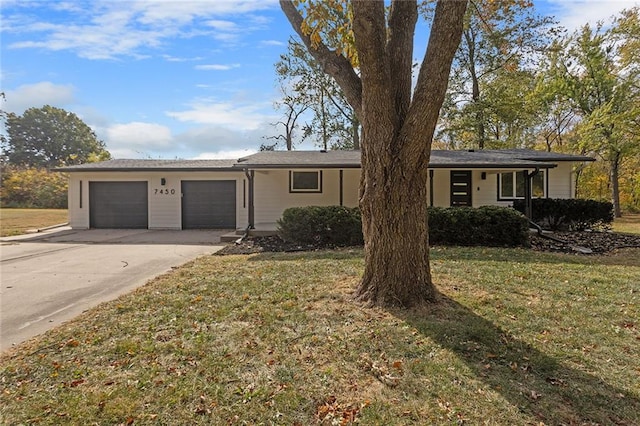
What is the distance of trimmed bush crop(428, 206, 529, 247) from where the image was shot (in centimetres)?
882

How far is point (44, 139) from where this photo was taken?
46438 millimetres

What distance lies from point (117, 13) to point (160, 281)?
434 cm

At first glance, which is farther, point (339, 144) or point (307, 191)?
point (339, 144)

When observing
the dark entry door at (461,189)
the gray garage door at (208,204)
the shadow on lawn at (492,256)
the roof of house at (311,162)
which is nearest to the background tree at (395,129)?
the shadow on lawn at (492,256)

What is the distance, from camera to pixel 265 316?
4.01 m

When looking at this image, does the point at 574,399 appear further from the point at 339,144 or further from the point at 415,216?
the point at 339,144

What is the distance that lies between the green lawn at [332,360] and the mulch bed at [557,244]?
143 inches

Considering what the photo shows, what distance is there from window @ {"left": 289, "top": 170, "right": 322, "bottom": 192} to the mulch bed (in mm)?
3149

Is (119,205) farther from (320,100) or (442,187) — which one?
(320,100)

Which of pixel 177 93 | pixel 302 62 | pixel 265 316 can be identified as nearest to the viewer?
pixel 265 316

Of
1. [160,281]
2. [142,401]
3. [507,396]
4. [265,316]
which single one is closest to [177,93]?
[160,281]

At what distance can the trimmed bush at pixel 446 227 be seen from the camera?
8.84 m

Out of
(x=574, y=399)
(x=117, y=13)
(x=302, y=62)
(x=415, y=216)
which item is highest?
(x=302, y=62)

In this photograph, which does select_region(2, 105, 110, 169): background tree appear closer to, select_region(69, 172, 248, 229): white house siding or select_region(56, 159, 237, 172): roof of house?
select_region(69, 172, 248, 229): white house siding
